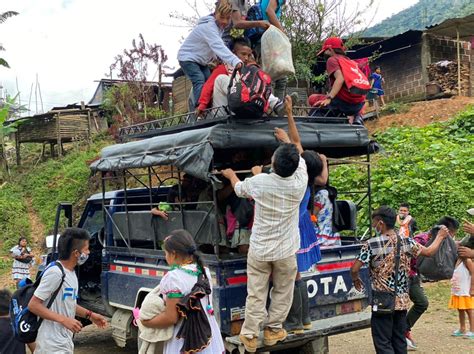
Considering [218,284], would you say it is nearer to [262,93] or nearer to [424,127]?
[262,93]

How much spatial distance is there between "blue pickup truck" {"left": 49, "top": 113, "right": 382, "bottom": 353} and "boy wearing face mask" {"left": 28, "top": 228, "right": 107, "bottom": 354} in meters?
1.20

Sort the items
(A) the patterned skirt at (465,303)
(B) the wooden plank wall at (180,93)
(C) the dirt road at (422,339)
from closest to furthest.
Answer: (C) the dirt road at (422,339) < (A) the patterned skirt at (465,303) < (B) the wooden plank wall at (180,93)

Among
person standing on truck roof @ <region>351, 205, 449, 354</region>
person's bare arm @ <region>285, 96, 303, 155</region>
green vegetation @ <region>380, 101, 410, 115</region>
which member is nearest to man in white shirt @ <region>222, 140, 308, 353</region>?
person's bare arm @ <region>285, 96, 303, 155</region>

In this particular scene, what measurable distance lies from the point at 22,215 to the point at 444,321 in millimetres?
13514

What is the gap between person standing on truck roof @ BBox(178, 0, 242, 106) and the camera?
5543 millimetres

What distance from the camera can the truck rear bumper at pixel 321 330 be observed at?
443 centimetres

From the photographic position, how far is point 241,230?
192 inches

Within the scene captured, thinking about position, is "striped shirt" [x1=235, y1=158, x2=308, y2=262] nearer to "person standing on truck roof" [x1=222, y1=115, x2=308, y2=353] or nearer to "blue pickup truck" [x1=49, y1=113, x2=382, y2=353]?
"person standing on truck roof" [x1=222, y1=115, x2=308, y2=353]

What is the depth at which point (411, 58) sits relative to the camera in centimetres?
1842

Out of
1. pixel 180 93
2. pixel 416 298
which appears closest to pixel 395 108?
pixel 180 93

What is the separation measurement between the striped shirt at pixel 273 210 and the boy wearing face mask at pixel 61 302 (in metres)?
1.29

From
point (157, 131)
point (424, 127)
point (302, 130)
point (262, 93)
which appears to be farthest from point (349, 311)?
point (424, 127)

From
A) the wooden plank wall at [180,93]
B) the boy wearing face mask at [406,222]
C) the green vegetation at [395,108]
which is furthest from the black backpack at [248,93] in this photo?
the wooden plank wall at [180,93]

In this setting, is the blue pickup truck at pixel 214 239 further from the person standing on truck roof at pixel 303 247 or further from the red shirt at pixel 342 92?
the red shirt at pixel 342 92
